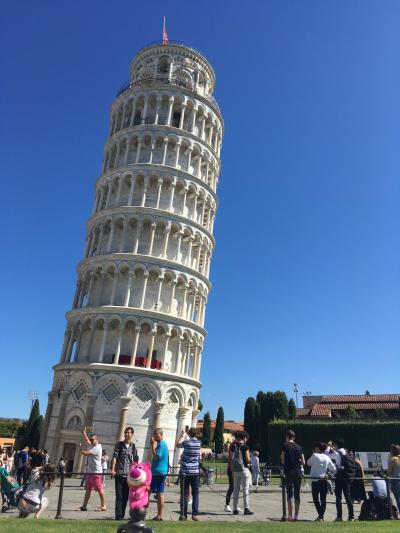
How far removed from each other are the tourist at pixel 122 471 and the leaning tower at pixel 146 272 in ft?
71.8

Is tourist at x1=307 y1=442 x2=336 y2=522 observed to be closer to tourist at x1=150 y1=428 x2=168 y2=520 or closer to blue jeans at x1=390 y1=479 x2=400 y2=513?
blue jeans at x1=390 y1=479 x2=400 y2=513

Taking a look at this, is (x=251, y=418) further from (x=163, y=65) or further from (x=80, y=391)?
Result: (x=163, y=65)

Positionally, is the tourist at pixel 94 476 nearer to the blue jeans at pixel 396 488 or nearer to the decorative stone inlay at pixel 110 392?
the blue jeans at pixel 396 488

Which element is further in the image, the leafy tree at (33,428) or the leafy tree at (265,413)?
the leafy tree at (265,413)

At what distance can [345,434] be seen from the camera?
46.7 meters

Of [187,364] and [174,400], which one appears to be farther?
[187,364]

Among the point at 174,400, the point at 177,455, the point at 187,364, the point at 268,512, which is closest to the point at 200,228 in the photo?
the point at 187,364

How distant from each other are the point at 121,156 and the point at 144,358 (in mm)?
21232

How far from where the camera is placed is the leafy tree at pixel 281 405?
202 ft

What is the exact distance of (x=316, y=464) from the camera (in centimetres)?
1245

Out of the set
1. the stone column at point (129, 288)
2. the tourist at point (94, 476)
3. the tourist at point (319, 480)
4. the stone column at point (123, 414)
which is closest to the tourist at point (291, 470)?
the tourist at point (319, 480)

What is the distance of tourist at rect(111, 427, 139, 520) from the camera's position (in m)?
11.4

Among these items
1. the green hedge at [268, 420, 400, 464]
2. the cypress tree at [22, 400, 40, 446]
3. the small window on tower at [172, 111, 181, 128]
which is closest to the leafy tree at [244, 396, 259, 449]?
the green hedge at [268, 420, 400, 464]

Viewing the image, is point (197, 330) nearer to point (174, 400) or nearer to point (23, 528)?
point (174, 400)
